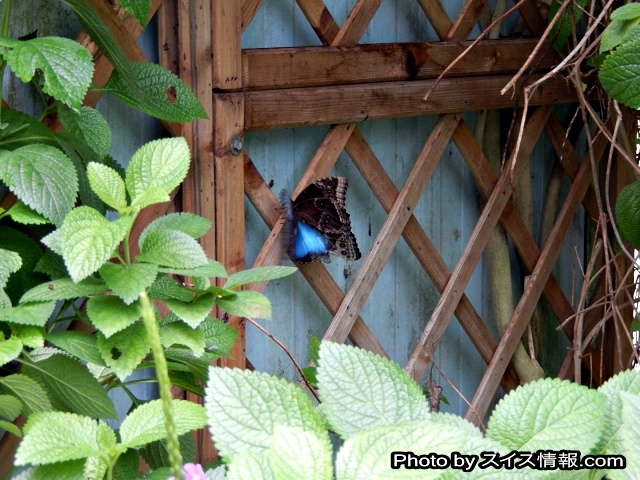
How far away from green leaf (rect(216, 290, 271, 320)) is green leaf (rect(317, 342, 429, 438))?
1.68ft

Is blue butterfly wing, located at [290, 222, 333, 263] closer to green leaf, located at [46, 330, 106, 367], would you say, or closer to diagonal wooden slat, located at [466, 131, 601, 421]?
diagonal wooden slat, located at [466, 131, 601, 421]

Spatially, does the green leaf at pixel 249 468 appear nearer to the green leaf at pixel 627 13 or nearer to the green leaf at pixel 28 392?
the green leaf at pixel 28 392

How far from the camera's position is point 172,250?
904 millimetres

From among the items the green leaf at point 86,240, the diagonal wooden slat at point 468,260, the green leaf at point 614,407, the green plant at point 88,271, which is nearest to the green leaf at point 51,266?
the green plant at point 88,271

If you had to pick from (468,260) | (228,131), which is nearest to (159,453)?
(228,131)

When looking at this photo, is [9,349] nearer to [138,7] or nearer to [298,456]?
[138,7]

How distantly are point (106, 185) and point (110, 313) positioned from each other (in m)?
0.16

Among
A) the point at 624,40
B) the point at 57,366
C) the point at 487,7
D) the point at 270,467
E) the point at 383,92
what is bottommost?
the point at 270,467

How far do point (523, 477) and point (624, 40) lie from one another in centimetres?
100

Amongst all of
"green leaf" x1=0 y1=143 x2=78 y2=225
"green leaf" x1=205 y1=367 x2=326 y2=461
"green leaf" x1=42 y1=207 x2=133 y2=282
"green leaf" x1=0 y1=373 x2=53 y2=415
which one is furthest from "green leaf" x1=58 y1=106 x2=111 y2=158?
"green leaf" x1=205 y1=367 x2=326 y2=461

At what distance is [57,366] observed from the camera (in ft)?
3.10

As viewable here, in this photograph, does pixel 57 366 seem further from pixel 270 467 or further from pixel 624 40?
pixel 624 40

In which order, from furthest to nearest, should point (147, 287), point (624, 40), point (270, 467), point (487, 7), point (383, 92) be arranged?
point (487, 7) → point (383, 92) → point (624, 40) → point (147, 287) → point (270, 467)

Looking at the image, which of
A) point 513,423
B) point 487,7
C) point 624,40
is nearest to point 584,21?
point 487,7
